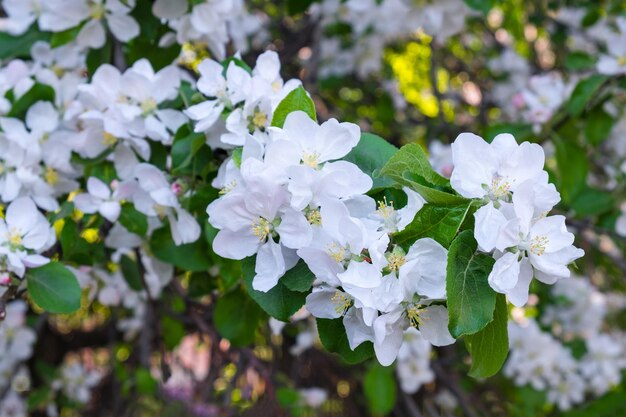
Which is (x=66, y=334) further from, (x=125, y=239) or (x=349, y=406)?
(x=125, y=239)

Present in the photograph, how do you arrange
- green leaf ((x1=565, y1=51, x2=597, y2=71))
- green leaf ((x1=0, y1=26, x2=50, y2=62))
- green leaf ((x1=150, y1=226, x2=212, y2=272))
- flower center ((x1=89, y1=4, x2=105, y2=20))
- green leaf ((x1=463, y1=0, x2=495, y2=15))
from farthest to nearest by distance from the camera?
green leaf ((x1=565, y1=51, x2=597, y2=71)) → green leaf ((x1=463, y1=0, x2=495, y2=15)) → green leaf ((x1=0, y1=26, x2=50, y2=62)) → flower center ((x1=89, y1=4, x2=105, y2=20)) → green leaf ((x1=150, y1=226, x2=212, y2=272))

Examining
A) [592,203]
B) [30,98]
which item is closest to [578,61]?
[592,203]

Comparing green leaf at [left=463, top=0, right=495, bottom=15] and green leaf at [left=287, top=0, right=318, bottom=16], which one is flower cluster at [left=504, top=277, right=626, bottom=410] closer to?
green leaf at [left=463, top=0, right=495, bottom=15]

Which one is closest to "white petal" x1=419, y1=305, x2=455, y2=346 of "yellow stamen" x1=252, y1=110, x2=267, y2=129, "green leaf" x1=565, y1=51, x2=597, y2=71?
"yellow stamen" x1=252, y1=110, x2=267, y2=129

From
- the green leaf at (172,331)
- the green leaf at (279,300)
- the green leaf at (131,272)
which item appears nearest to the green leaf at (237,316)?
the green leaf at (131,272)

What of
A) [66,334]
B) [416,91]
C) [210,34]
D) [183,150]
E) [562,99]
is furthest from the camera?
[416,91]

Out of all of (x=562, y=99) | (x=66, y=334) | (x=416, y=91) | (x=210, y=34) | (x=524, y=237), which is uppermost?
(x=524, y=237)

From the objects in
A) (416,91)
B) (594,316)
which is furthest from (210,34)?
(416,91)
